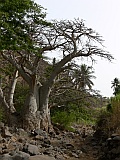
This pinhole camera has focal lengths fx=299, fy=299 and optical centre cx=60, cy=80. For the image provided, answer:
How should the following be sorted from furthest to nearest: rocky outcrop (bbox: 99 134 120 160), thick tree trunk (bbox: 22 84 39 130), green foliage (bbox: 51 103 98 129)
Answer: green foliage (bbox: 51 103 98 129) < thick tree trunk (bbox: 22 84 39 130) < rocky outcrop (bbox: 99 134 120 160)

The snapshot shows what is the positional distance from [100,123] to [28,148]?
534cm

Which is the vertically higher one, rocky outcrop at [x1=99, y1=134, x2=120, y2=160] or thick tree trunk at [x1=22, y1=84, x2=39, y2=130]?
thick tree trunk at [x1=22, y1=84, x2=39, y2=130]

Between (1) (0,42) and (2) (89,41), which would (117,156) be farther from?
(2) (89,41)

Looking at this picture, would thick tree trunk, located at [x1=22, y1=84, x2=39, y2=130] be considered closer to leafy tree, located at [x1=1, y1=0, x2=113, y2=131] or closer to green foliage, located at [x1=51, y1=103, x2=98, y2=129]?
leafy tree, located at [x1=1, y1=0, x2=113, y2=131]

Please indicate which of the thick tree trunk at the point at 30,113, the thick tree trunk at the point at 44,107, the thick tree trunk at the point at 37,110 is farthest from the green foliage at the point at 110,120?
the thick tree trunk at the point at 30,113

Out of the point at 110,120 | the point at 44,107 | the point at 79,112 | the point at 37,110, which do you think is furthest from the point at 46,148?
the point at 79,112

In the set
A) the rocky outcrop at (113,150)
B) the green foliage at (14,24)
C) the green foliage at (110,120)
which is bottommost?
the rocky outcrop at (113,150)

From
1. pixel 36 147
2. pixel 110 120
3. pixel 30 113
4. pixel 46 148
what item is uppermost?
pixel 30 113

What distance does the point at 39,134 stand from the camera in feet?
39.1

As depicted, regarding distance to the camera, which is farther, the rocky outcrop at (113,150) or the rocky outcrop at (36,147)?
the rocky outcrop at (113,150)

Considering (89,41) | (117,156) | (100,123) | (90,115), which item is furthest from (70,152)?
(90,115)

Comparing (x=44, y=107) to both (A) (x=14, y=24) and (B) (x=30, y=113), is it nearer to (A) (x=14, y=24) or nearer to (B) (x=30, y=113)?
(B) (x=30, y=113)

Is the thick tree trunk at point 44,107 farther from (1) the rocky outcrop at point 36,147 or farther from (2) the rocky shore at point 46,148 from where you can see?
(2) the rocky shore at point 46,148

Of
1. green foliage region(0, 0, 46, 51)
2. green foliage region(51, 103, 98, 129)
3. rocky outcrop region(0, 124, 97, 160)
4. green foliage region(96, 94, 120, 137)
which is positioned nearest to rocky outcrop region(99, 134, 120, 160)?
rocky outcrop region(0, 124, 97, 160)
